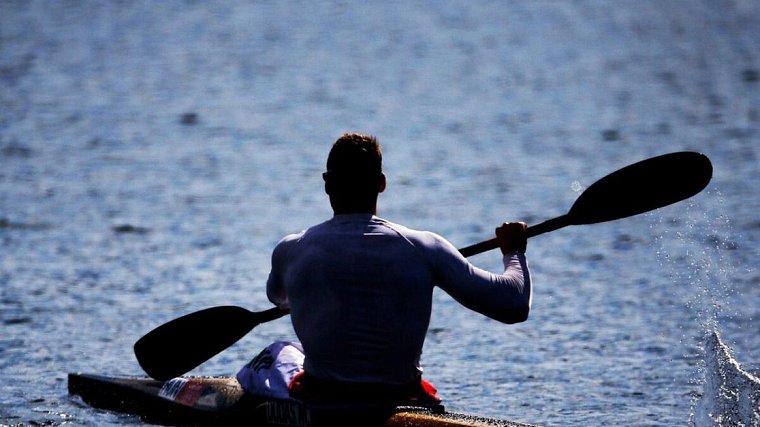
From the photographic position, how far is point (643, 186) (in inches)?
253

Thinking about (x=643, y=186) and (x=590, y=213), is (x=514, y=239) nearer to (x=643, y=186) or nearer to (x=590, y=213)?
(x=590, y=213)

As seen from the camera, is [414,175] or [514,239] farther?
[414,175]

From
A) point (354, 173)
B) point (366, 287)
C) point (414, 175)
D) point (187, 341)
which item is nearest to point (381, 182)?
point (354, 173)

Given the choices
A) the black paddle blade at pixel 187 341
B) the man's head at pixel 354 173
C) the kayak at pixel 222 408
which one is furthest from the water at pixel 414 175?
the man's head at pixel 354 173

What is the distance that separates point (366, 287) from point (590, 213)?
1.55m

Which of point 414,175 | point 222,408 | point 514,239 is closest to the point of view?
point 514,239

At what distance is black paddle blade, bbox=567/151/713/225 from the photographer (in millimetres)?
6355

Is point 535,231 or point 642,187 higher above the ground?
point 642,187

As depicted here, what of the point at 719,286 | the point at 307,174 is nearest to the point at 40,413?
the point at 719,286

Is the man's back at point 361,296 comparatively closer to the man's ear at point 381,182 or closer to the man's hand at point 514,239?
the man's ear at point 381,182

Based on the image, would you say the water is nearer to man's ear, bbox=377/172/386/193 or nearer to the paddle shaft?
the paddle shaft

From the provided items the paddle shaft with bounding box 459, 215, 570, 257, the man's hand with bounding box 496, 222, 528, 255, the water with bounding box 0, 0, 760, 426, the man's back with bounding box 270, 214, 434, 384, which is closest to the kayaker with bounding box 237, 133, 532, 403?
the man's back with bounding box 270, 214, 434, 384

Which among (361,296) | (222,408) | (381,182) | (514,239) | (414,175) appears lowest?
(414,175)

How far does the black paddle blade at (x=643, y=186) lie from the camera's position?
636cm
